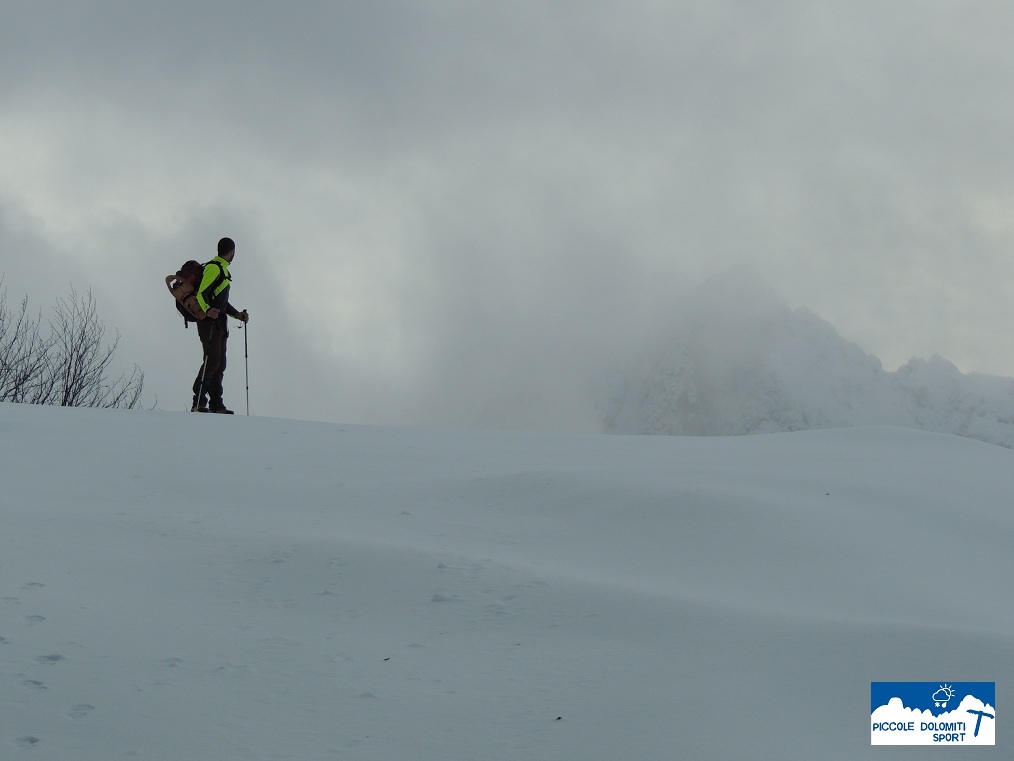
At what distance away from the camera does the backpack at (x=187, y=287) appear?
9.95m

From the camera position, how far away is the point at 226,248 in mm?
10047

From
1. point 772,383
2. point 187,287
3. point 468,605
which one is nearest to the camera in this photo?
point 468,605

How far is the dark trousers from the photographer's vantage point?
397 inches

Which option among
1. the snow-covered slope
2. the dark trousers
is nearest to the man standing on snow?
the dark trousers

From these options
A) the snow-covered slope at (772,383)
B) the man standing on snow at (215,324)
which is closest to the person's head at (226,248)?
the man standing on snow at (215,324)

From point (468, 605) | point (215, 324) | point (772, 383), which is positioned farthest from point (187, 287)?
point (772, 383)

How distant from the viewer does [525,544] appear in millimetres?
5184

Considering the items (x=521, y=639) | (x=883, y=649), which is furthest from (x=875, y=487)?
(x=521, y=639)

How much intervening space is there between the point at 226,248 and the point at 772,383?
5522 centimetres

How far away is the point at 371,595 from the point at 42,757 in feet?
5.38

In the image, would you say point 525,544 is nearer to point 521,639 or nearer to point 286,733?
point 521,639

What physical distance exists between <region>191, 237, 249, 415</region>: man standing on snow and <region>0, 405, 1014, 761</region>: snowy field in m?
2.93

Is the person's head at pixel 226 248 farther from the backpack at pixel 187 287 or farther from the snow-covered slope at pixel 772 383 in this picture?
the snow-covered slope at pixel 772 383

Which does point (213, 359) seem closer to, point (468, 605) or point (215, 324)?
point (215, 324)
